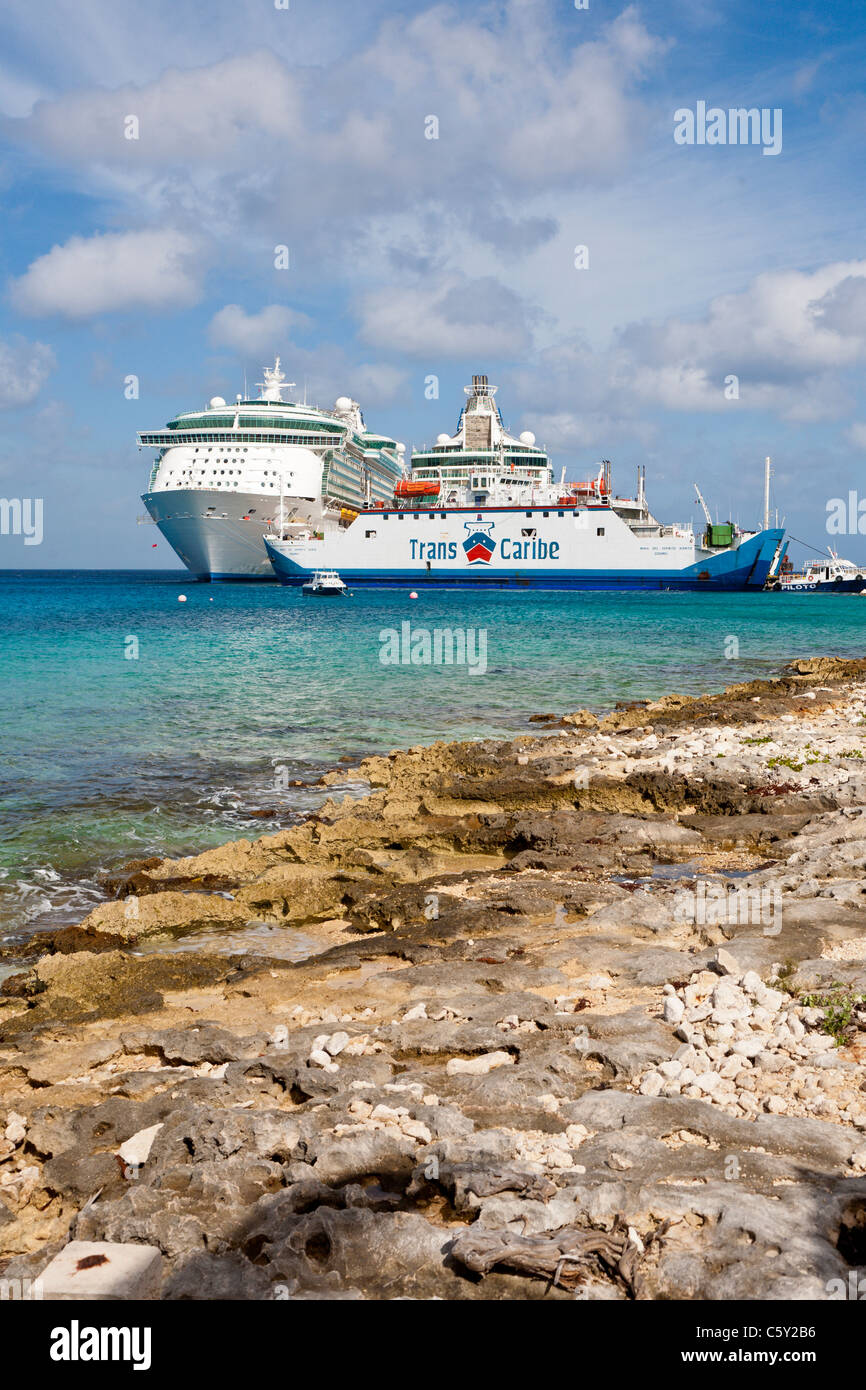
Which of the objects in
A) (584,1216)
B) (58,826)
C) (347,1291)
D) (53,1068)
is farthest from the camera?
(58,826)

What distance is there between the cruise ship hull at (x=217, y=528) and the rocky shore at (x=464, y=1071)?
205ft

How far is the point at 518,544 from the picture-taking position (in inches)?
2559

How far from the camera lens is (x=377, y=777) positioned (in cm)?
1202

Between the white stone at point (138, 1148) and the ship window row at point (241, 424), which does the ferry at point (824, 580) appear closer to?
the ship window row at point (241, 424)

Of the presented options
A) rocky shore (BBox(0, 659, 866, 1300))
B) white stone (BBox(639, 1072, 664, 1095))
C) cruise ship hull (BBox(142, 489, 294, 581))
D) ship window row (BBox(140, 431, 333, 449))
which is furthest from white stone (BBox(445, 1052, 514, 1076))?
ship window row (BBox(140, 431, 333, 449))

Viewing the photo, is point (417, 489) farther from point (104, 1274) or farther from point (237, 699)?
point (104, 1274)

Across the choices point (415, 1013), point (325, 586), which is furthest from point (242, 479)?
point (415, 1013)

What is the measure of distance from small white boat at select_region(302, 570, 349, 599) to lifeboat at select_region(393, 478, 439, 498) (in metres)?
8.46

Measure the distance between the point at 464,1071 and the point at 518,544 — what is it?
204ft

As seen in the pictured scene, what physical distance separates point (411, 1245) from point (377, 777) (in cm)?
907

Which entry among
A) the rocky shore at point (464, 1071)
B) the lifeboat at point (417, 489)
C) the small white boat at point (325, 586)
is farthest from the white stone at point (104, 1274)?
the lifeboat at point (417, 489)

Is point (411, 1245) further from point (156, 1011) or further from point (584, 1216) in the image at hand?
point (156, 1011)

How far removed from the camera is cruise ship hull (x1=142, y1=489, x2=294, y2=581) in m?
67.7
